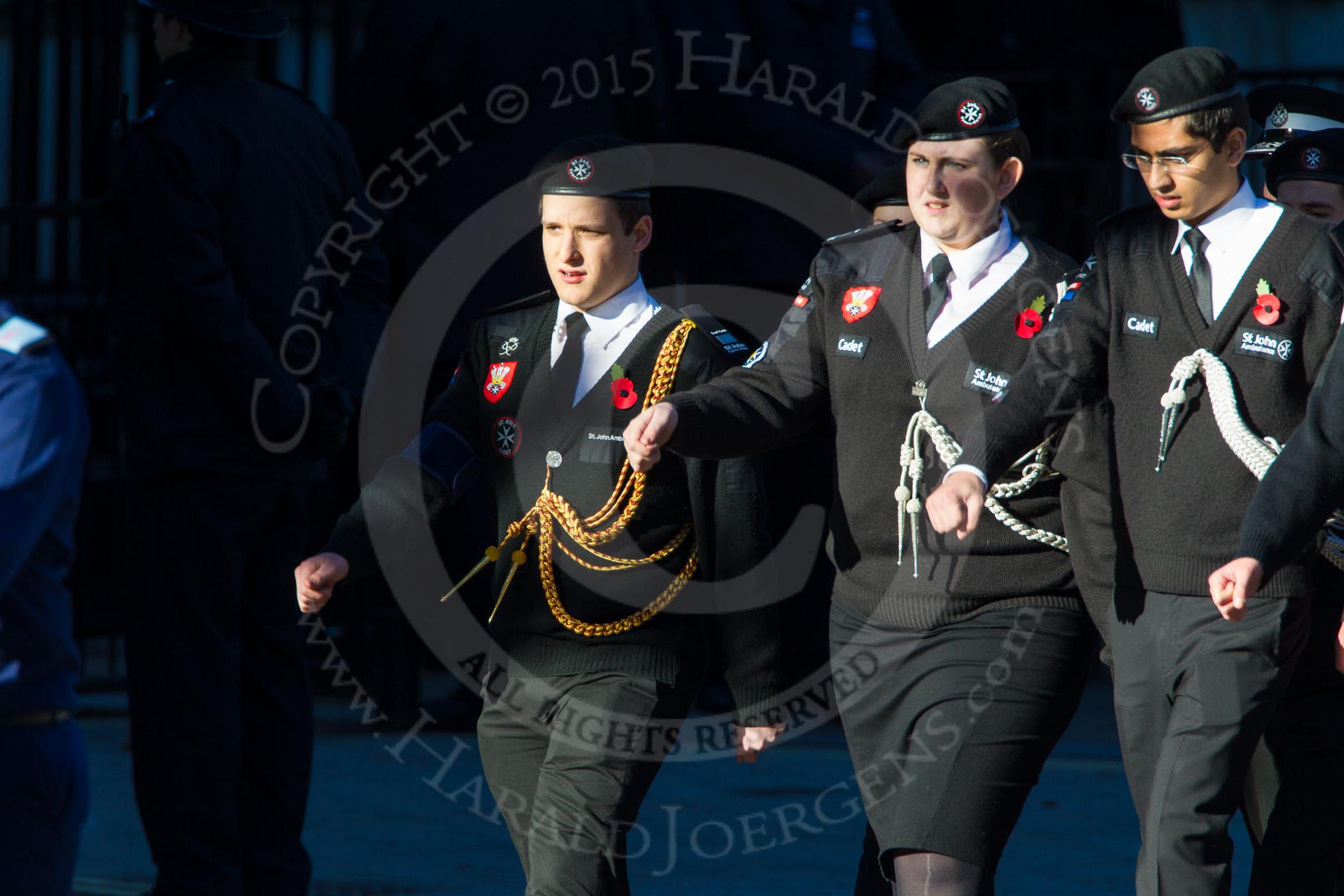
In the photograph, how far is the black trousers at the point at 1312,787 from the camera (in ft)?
13.9

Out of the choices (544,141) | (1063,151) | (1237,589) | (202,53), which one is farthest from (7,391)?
(1063,151)

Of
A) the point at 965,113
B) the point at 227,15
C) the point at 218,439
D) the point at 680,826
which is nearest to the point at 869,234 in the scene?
the point at 965,113

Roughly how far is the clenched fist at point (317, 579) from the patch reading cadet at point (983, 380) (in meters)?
1.29

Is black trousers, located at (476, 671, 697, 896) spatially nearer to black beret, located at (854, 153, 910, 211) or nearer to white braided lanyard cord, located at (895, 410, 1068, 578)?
white braided lanyard cord, located at (895, 410, 1068, 578)

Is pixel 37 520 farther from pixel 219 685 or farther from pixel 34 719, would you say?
pixel 219 685

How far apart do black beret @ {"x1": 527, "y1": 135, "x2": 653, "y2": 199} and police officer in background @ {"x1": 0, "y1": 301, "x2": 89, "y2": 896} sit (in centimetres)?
128

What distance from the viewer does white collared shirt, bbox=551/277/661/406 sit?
14.4ft

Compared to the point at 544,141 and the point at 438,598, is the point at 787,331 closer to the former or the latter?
the point at 544,141

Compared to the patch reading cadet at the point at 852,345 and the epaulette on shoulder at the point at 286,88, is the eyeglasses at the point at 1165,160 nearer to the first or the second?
the patch reading cadet at the point at 852,345

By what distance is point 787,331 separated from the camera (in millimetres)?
4375

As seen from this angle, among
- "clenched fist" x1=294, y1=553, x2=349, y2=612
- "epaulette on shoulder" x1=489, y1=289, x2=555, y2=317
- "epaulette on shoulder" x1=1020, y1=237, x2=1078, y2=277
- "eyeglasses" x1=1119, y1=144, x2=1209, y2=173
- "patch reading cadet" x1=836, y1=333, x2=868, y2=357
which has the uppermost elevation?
"eyeglasses" x1=1119, y1=144, x2=1209, y2=173

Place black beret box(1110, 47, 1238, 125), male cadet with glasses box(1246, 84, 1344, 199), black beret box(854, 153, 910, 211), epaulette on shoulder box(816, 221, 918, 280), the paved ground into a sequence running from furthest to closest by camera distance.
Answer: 1. the paved ground
2. black beret box(854, 153, 910, 211)
3. male cadet with glasses box(1246, 84, 1344, 199)
4. epaulette on shoulder box(816, 221, 918, 280)
5. black beret box(1110, 47, 1238, 125)

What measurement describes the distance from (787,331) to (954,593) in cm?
68

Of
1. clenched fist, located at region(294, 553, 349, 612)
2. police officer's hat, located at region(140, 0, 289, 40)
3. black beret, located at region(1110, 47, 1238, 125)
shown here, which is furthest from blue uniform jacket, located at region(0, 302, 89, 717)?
police officer's hat, located at region(140, 0, 289, 40)
